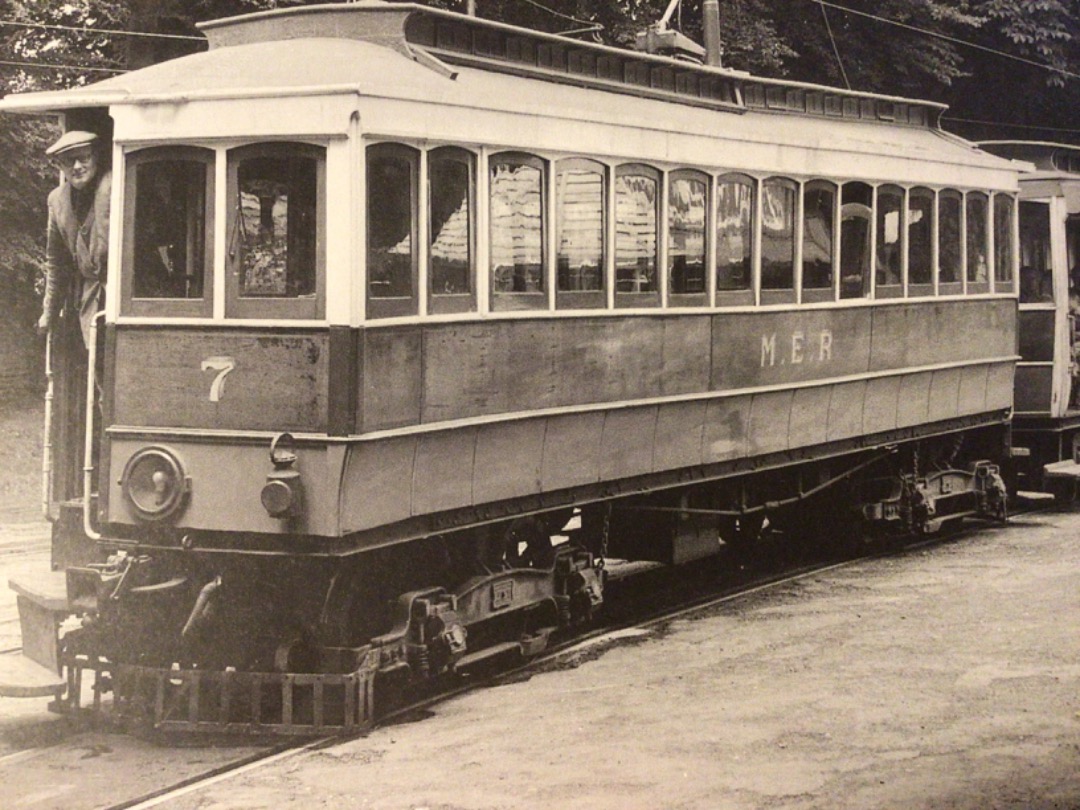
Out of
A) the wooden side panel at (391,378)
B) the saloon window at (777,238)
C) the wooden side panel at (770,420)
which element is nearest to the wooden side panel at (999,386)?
the wooden side panel at (770,420)

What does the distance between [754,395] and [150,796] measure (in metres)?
6.17

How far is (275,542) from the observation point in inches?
347

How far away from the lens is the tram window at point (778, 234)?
12.7 metres

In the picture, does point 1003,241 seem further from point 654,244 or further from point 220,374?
point 220,374

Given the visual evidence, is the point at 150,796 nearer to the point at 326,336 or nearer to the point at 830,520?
the point at 326,336

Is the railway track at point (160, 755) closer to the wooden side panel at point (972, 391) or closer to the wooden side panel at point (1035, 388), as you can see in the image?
the wooden side panel at point (972, 391)

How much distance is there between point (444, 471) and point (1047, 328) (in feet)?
34.4

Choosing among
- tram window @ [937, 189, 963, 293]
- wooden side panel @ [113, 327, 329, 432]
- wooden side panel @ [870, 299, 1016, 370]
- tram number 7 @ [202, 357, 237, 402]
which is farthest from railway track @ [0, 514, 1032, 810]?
tram window @ [937, 189, 963, 293]

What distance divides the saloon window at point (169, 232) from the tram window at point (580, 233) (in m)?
2.34

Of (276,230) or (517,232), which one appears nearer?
(276,230)

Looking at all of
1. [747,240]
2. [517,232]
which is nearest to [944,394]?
[747,240]

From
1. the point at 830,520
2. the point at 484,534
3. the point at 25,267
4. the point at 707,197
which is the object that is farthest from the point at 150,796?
the point at 25,267

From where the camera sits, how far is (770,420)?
42.7 feet

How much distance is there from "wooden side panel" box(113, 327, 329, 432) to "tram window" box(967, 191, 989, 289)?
8.97m
